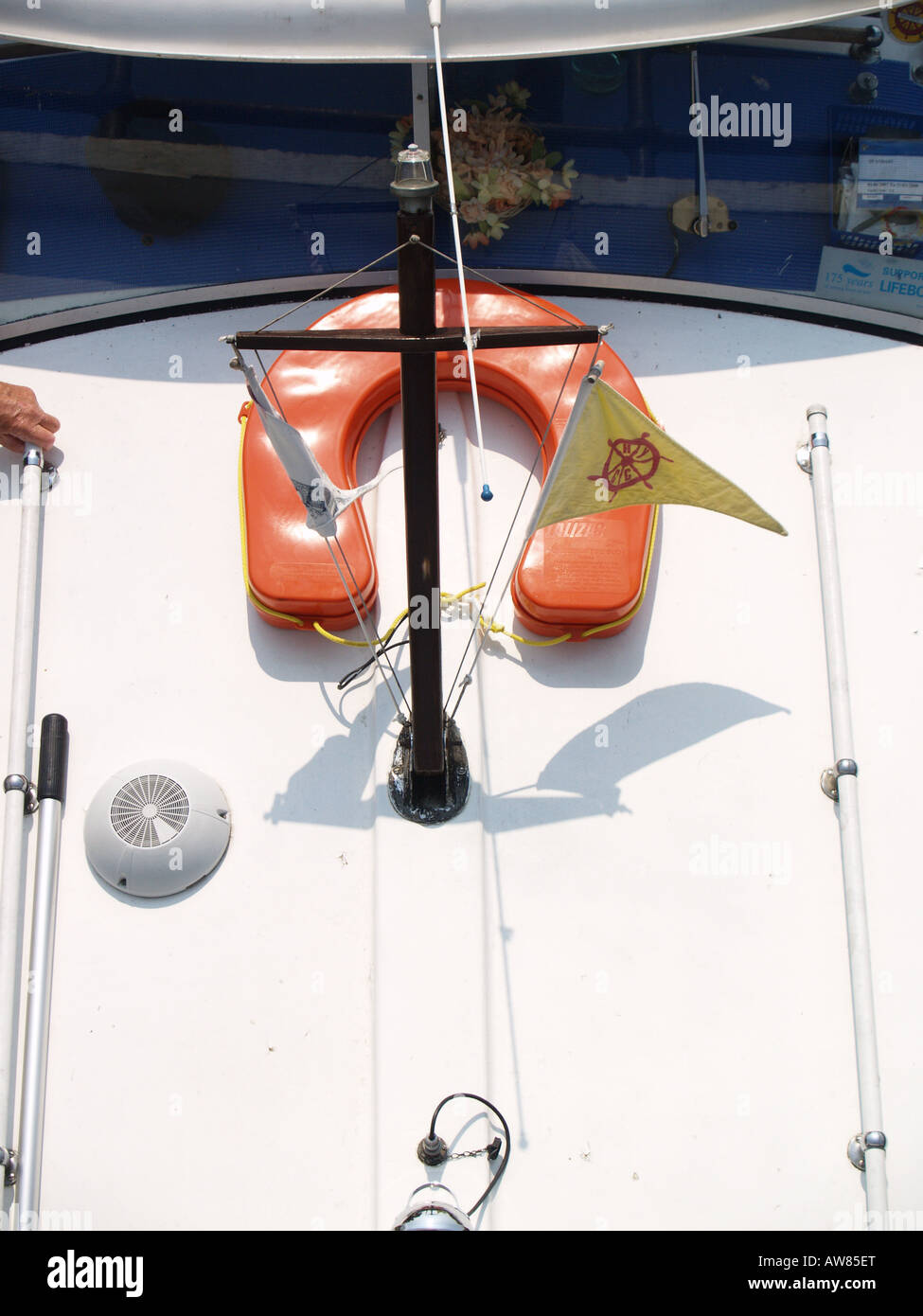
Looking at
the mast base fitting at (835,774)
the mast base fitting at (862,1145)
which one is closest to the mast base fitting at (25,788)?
the mast base fitting at (835,774)

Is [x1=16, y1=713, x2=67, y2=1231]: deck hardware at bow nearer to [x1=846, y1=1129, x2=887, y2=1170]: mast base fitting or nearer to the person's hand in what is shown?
the person's hand

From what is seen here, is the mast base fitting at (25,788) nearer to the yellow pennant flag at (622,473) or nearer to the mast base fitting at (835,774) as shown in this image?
the yellow pennant flag at (622,473)

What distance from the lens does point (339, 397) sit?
120 inches

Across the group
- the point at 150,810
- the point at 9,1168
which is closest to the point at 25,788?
the point at 150,810

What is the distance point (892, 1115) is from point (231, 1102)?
132 centimetres

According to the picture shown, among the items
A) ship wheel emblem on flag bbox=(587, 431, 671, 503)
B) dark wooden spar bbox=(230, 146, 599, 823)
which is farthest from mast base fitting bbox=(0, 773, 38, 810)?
ship wheel emblem on flag bbox=(587, 431, 671, 503)

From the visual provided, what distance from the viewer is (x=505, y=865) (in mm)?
2752

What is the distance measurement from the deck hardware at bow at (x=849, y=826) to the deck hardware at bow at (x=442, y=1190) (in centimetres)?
70

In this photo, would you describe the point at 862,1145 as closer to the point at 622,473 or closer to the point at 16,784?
the point at 622,473

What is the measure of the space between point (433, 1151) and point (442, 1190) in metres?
0.08

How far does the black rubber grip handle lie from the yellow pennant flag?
115 cm

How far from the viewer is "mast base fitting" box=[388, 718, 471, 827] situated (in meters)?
2.78

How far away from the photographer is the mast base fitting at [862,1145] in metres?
2.48

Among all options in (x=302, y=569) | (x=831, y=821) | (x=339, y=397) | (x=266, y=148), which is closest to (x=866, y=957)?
(x=831, y=821)
